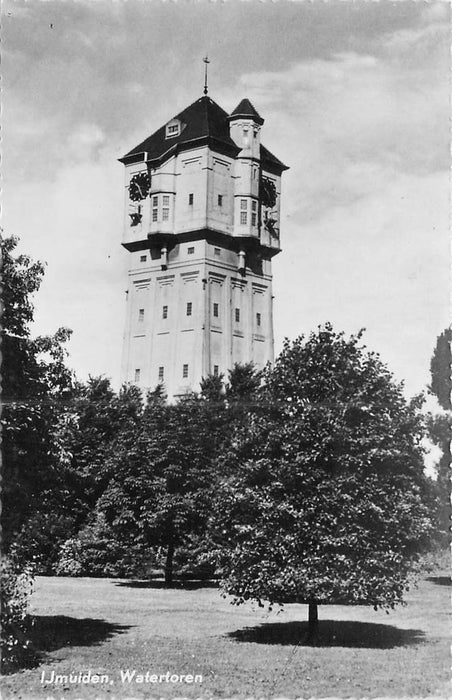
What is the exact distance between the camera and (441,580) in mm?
39812

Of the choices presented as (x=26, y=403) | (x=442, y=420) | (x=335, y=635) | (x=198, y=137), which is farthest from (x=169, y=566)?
(x=198, y=137)

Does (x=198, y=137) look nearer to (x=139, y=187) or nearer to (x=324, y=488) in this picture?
(x=139, y=187)

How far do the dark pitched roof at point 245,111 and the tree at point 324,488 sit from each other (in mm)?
57913

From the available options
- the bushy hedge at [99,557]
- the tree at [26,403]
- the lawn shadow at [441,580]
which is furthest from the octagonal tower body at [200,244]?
the tree at [26,403]

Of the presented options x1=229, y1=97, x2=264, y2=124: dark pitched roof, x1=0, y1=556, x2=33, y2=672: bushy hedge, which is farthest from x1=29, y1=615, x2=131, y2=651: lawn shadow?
x1=229, y1=97, x2=264, y2=124: dark pitched roof

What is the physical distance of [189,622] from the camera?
26547 mm

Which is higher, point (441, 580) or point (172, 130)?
point (172, 130)

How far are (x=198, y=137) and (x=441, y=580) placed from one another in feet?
159

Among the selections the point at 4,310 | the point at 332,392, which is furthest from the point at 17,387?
the point at 332,392

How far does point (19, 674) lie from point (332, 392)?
10.0 meters

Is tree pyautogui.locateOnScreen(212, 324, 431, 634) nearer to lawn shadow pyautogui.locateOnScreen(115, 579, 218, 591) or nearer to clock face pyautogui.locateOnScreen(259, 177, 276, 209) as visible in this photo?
lawn shadow pyautogui.locateOnScreen(115, 579, 218, 591)

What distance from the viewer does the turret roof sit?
7631 centimetres

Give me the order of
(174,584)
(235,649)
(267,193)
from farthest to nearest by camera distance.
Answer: (267,193) → (174,584) → (235,649)

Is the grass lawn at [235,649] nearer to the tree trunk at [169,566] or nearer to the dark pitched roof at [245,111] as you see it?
the tree trunk at [169,566]
